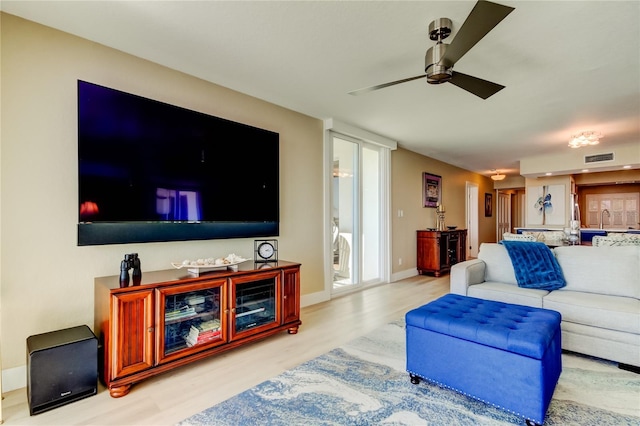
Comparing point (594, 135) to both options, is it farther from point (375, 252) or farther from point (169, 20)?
point (169, 20)

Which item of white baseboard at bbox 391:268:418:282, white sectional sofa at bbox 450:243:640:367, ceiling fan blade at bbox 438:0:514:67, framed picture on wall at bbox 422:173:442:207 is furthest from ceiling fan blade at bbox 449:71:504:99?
framed picture on wall at bbox 422:173:442:207

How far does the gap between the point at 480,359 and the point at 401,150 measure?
4.51 meters

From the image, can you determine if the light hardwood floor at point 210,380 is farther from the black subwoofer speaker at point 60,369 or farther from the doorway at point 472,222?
the doorway at point 472,222

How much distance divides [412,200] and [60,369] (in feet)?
18.0

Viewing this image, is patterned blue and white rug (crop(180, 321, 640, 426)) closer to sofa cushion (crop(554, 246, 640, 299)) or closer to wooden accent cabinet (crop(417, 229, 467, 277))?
sofa cushion (crop(554, 246, 640, 299))

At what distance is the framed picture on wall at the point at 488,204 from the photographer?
9.45m

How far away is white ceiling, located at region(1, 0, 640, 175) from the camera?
1.97 metres

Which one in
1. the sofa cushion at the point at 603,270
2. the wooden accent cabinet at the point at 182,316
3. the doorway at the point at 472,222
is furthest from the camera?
the doorway at the point at 472,222

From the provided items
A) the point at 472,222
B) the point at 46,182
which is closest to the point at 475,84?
the point at 46,182

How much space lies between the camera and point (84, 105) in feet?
6.89

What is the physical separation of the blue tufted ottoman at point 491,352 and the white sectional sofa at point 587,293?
2.21 feet

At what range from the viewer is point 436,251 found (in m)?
5.90

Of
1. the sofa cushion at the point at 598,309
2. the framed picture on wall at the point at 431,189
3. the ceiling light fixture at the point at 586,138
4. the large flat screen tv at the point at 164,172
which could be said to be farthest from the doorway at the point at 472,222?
the large flat screen tv at the point at 164,172

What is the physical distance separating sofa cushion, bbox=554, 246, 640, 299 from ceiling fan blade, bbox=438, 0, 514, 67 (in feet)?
7.59
